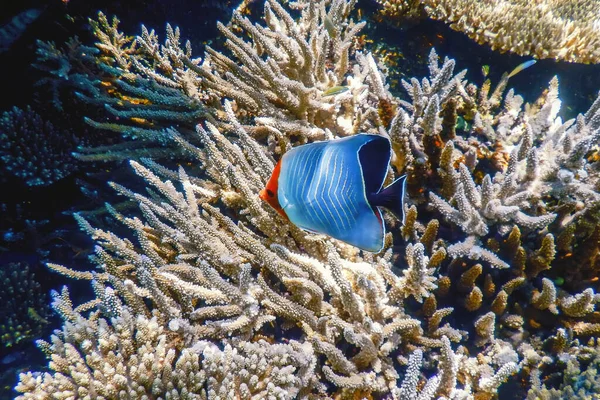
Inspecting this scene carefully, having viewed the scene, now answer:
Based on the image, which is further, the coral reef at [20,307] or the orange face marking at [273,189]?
the coral reef at [20,307]

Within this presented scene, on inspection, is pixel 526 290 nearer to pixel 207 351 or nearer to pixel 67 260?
pixel 207 351

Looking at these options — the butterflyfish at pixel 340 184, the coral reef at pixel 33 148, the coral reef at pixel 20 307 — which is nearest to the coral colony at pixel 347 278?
the butterflyfish at pixel 340 184

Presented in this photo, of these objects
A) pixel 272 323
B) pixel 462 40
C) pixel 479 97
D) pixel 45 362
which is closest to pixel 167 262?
pixel 272 323

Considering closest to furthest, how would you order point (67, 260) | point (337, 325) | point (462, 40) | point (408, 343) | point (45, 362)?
1. point (337, 325)
2. point (408, 343)
3. point (45, 362)
4. point (67, 260)
5. point (462, 40)

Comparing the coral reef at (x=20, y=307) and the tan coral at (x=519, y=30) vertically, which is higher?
the tan coral at (x=519, y=30)

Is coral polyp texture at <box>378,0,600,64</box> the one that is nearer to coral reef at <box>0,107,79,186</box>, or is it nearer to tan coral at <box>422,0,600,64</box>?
tan coral at <box>422,0,600,64</box>

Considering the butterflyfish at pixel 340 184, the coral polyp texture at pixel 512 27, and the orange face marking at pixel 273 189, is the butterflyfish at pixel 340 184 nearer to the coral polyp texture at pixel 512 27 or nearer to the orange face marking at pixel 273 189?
the orange face marking at pixel 273 189
